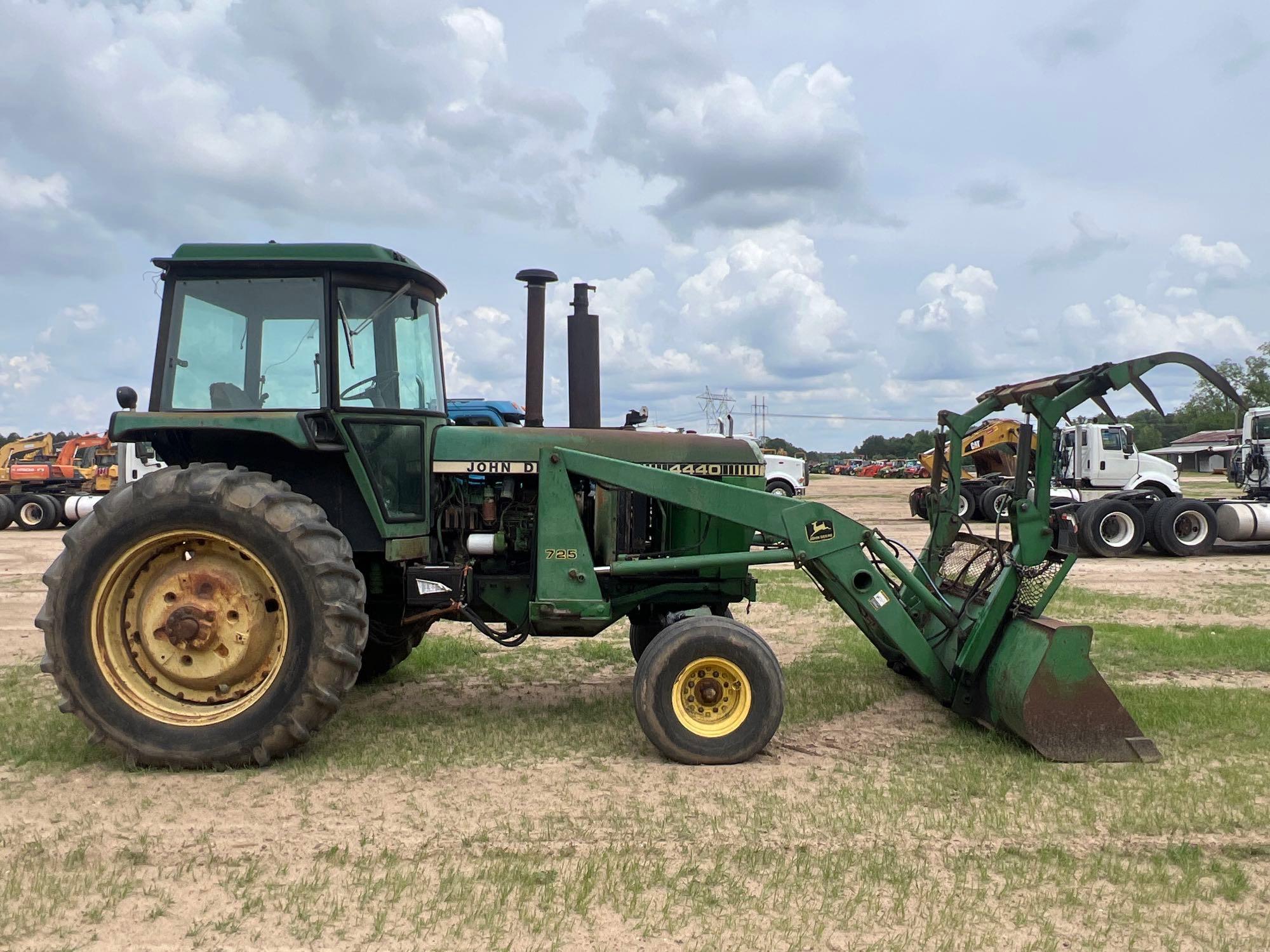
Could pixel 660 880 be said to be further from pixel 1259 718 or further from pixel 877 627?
pixel 1259 718

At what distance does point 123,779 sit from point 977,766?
13.4ft

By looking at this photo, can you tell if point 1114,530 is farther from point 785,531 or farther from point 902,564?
point 785,531

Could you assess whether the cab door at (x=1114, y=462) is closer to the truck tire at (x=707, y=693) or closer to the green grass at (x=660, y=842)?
the green grass at (x=660, y=842)

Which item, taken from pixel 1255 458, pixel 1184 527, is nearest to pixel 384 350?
pixel 1184 527

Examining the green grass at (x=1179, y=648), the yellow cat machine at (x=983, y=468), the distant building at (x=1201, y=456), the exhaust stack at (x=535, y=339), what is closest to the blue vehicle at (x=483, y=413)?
the exhaust stack at (x=535, y=339)

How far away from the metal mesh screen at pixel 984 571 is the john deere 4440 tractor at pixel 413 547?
29 mm

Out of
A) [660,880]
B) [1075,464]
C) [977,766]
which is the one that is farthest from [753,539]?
[1075,464]

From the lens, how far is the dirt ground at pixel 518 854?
322cm

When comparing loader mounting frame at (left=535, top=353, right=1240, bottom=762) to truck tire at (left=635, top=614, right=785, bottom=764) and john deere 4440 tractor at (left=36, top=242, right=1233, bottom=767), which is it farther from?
truck tire at (left=635, top=614, right=785, bottom=764)

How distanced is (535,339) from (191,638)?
Result: 2580 millimetres

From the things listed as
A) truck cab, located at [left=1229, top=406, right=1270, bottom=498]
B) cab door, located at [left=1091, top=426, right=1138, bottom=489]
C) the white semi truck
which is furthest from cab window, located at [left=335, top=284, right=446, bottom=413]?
cab door, located at [left=1091, top=426, right=1138, bottom=489]

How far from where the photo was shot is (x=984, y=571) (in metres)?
6.08

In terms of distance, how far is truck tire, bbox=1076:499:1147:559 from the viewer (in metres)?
16.8

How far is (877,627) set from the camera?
5.50m
